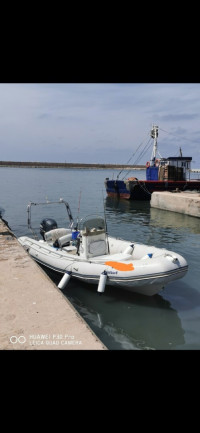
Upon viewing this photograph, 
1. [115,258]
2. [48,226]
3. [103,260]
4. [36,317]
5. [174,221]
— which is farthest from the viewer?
[174,221]

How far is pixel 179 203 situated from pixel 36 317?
778 inches

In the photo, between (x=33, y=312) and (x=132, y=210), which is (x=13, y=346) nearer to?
(x=33, y=312)

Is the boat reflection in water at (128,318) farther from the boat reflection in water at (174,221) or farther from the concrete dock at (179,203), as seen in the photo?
the concrete dock at (179,203)

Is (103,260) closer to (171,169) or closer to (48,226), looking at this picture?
(48,226)

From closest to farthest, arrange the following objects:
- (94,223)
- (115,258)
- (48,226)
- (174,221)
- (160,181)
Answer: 1. (115,258)
2. (94,223)
3. (48,226)
4. (174,221)
5. (160,181)

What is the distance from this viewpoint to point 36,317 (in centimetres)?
556

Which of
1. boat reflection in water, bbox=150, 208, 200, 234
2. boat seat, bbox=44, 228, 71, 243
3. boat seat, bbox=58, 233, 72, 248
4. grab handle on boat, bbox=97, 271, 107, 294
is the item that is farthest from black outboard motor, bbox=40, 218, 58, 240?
boat reflection in water, bbox=150, 208, 200, 234

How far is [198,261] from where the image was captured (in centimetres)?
1167

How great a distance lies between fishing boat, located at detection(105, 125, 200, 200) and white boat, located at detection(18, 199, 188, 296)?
1973 centimetres

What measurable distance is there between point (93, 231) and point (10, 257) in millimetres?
2469

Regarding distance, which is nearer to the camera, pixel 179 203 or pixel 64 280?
pixel 64 280

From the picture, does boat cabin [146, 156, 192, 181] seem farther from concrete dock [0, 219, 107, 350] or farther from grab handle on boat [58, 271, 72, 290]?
concrete dock [0, 219, 107, 350]

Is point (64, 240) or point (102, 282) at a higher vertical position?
point (64, 240)

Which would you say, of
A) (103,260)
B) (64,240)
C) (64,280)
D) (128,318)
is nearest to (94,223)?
(103,260)
